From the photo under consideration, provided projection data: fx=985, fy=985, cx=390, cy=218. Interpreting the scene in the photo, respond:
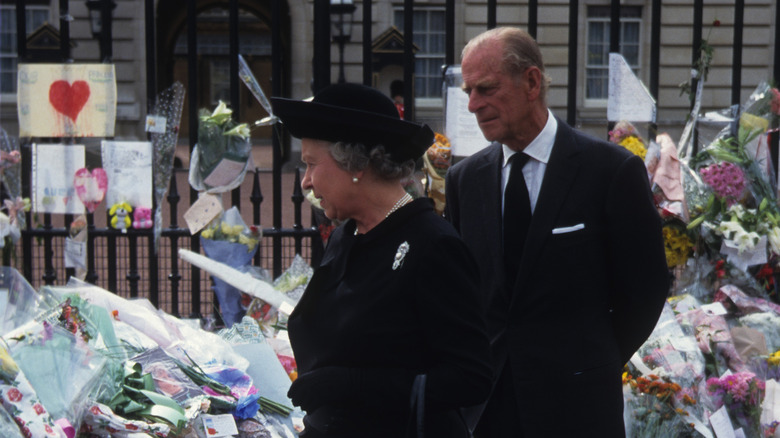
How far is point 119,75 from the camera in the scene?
56.0ft

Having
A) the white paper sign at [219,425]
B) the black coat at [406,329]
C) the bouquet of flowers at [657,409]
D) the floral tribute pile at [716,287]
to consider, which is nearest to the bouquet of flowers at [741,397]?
the floral tribute pile at [716,287]

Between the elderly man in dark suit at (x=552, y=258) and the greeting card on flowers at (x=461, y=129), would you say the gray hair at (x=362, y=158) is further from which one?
the greeting card on flowers at (x=461, y=129)

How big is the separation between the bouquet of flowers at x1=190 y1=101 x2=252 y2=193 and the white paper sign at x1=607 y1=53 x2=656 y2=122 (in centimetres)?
178

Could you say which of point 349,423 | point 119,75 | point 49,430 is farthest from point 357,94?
point 119,75

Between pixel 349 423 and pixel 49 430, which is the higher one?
pixel 349 423

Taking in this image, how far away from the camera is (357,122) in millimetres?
2145

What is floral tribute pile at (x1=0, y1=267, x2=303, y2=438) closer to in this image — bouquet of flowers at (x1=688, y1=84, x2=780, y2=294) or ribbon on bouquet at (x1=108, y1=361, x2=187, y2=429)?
ribbon on bouquet at (x1=108, y1=361, x2=187, y2=429)

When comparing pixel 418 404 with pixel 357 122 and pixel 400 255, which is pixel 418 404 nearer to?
pixel 400 255

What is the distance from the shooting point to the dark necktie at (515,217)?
2746 millimetres

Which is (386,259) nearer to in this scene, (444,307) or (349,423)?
(444,307)

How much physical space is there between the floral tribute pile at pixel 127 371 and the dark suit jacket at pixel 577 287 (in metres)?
1.26

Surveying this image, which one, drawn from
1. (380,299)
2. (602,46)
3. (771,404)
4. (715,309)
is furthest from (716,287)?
(602,46)

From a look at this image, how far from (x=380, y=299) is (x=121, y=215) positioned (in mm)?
2816

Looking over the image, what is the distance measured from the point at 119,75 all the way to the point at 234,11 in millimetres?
13198
